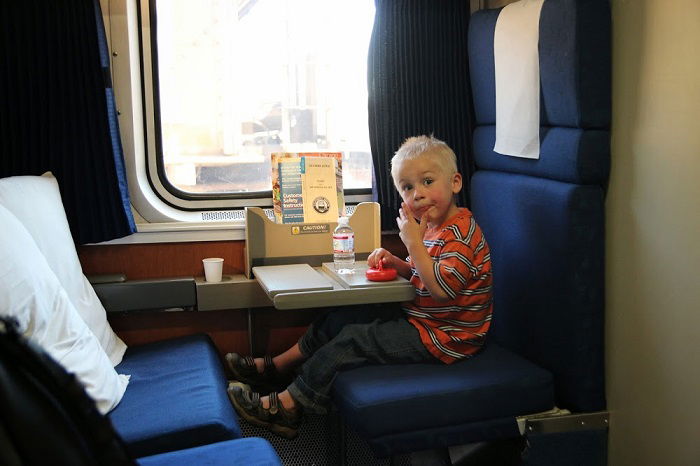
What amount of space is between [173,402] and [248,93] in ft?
5.32

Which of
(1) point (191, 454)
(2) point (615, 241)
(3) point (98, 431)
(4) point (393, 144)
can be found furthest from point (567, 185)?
(3) point (98, 431)

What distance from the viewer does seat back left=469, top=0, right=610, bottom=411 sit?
262 centimetres

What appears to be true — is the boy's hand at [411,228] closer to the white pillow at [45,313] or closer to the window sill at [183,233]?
the window sill at [183,233]

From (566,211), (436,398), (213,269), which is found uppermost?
(566,211)

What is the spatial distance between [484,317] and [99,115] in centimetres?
175

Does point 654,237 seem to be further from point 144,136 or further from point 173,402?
point 144,136

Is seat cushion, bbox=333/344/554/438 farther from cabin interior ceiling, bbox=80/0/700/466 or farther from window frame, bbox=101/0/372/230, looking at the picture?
window frame, bbox=101/0/372/230

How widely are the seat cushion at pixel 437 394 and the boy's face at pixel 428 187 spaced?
23.0 inches

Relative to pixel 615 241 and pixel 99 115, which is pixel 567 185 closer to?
pixel 615 241

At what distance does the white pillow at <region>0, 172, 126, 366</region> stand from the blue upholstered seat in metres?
0.96

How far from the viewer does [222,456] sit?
212 cm

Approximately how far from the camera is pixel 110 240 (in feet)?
10.7

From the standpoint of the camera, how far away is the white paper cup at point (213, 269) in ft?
10.8

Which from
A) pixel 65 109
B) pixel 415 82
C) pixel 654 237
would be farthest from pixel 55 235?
pixel 654 237
